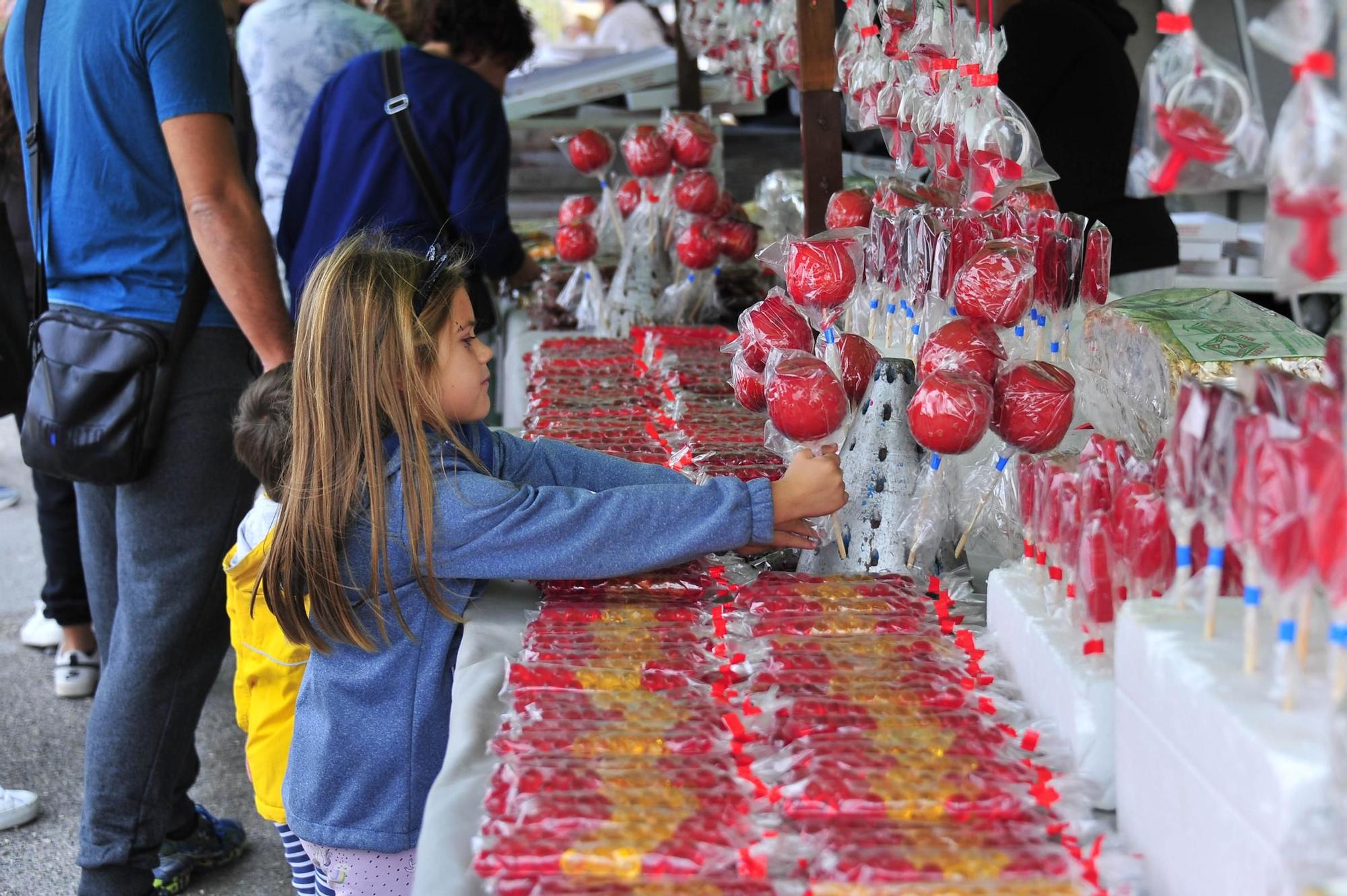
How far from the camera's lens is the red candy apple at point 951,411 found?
1608 mm

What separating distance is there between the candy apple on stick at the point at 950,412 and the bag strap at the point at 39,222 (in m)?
1.48

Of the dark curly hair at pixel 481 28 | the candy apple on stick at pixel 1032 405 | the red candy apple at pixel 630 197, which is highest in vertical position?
the dark curly hair at pixel 481 28

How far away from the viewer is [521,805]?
3.91 feet

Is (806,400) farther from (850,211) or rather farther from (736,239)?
(736,239)

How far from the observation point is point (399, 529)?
1.68 metres

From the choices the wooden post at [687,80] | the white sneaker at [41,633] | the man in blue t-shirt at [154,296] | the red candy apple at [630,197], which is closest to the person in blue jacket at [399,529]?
the man in blue t-shirt at [154,296]

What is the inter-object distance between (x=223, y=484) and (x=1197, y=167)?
193 centimetres

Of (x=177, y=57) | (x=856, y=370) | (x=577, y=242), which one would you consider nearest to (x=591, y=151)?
(x=577, y=242)

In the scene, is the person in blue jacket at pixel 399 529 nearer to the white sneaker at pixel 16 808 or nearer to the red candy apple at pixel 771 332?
the red candy apple at pixel 771 332

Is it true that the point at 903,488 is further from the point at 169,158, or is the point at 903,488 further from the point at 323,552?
the point at 169,158

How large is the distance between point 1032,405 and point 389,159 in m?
2.06

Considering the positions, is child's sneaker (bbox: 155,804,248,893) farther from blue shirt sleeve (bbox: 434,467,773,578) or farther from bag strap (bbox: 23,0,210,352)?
blue shirt sleeve (bbox: 434,467,773,578)

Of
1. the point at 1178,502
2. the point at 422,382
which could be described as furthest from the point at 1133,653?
the point at 422,382

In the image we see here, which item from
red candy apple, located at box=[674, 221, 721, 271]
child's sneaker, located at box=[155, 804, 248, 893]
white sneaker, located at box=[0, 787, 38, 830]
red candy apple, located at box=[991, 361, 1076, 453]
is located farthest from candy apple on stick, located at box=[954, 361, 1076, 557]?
white sneaker, located at box=[0, 787, 38, 830]
